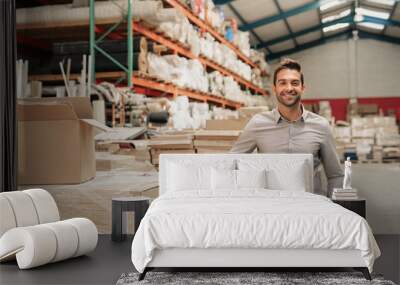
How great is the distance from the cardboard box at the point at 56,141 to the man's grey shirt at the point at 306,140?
1469 mm

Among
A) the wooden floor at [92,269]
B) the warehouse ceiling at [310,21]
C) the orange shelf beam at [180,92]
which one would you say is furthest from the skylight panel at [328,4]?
the wooden floor at [92,269]

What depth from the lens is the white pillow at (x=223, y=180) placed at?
4.35m

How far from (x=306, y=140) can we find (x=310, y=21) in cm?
107

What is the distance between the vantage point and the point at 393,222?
500cm

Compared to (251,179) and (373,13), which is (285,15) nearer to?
(373,13)

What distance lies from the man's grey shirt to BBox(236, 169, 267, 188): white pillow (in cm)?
43

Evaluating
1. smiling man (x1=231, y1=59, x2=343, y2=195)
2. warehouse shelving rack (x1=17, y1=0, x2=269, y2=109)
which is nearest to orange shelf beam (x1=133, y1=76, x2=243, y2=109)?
warehouse shelving rack (x1=17, y1=0, x2=269, y2=109)

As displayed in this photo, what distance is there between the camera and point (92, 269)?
12.4ft

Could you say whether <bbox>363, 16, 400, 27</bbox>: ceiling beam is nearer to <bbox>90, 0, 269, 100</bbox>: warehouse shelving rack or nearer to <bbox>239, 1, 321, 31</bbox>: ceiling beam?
<bbox>239, 1, 321, 31</bbox>: ceiling beam

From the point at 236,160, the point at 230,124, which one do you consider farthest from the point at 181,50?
the point at 236,160

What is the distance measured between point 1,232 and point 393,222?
3220 millimetres

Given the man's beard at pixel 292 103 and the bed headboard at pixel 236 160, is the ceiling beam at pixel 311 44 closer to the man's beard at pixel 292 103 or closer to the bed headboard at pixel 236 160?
the man's beard at pixel 292 103

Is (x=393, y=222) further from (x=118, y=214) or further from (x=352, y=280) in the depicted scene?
(x=118, y=214)

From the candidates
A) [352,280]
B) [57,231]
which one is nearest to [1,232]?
[57,231]
